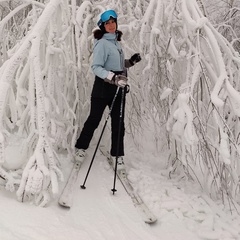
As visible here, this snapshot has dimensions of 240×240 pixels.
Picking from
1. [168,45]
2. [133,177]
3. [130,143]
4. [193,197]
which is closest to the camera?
[168,45]

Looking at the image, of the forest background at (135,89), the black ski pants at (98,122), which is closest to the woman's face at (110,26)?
the forest background at (135,89)

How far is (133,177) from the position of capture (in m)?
3.68

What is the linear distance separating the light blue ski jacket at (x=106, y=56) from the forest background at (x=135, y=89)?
0.26 metres

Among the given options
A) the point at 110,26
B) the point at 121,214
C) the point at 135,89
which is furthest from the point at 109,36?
the point at 121,214

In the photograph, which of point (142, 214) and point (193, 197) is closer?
point (142, 214)

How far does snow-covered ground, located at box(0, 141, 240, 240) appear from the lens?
2.38 m

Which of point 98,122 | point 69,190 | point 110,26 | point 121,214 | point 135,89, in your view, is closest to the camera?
point 121,214

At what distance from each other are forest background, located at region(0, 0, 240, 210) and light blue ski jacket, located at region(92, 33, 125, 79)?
0.26 m

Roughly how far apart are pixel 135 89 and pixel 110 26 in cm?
95

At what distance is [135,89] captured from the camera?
409cm

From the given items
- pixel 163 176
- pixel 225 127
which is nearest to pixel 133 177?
pixel 163 176

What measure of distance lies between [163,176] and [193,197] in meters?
0.50

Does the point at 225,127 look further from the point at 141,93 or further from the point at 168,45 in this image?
the point at 141,93

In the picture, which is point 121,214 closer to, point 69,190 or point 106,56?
point 69,190
